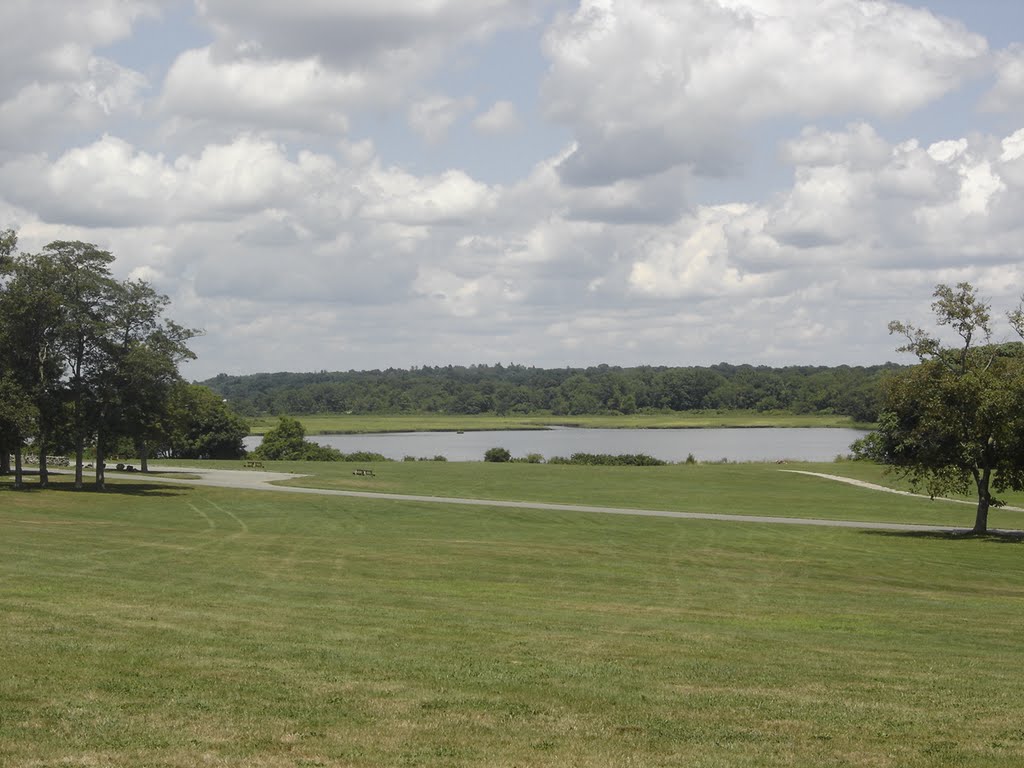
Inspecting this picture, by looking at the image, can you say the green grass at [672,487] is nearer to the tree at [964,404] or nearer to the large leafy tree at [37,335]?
the tree at [964,404]

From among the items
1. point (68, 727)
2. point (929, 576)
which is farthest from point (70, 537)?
point (929, 576)

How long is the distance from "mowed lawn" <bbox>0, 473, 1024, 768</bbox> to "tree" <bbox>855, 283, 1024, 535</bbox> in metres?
8.33

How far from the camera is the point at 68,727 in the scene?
1010 centimetres

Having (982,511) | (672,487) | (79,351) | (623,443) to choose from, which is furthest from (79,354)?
(623,443)

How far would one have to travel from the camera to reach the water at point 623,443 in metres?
120

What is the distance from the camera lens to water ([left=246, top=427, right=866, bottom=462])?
119938mm

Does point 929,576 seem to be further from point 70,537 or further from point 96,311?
point 96,311

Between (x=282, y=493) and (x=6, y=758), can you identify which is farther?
(x=282, y=493)

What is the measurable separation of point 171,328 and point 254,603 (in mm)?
42688

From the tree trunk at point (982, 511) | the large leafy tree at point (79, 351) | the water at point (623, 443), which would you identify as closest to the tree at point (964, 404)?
the tree trunk at point (982, 511)

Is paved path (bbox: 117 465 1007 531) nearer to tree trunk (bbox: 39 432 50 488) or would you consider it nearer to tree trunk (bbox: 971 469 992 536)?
tree trunk (bbox: 971 469 992 536)

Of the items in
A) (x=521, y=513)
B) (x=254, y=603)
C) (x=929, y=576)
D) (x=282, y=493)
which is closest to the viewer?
(x=254, y=603)

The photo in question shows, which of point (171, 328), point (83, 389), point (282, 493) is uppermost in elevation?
point (171, 328)

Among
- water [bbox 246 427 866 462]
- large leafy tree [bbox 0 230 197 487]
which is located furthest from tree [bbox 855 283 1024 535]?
water [bbox 246 427 866 462]
